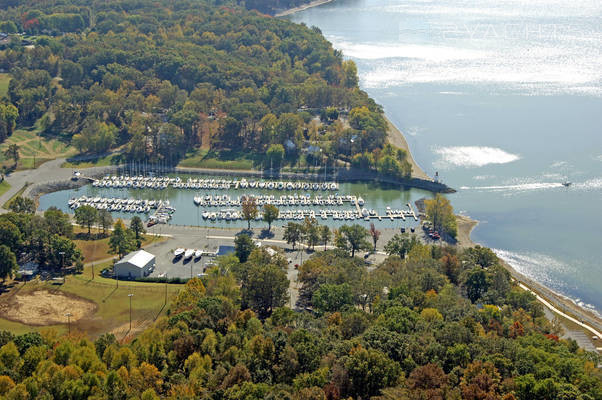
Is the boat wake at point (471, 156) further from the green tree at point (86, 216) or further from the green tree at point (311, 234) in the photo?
the green tree at point (86, 216)

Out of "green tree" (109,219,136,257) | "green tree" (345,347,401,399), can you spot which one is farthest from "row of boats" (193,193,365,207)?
"green tree" (345,347,401,399)

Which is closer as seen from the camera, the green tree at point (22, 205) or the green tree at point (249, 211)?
the green tree at point (22, 205)

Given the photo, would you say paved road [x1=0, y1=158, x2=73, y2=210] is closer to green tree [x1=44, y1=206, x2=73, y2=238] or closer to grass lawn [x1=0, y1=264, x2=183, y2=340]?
green tree [x1=44, y1=206, x2=73, y2=238]

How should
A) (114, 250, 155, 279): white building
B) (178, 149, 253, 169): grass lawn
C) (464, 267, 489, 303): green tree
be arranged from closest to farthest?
(464, 267, 489, 303): green tree → (114, 250, 155, 279): white building → (178, 149, 253, 169): grass lawn

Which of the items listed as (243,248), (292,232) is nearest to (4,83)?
(292,232)

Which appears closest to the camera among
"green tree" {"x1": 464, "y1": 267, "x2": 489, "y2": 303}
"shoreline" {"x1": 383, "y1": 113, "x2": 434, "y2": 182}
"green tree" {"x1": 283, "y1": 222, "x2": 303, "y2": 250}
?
"green tree" {"x1": 464, "y1": 267, "x2": 489, "y2": 303}

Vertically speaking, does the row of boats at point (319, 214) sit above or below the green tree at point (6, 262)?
above

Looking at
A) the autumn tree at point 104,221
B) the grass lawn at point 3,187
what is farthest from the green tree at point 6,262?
the grass lawn at point 3,187
